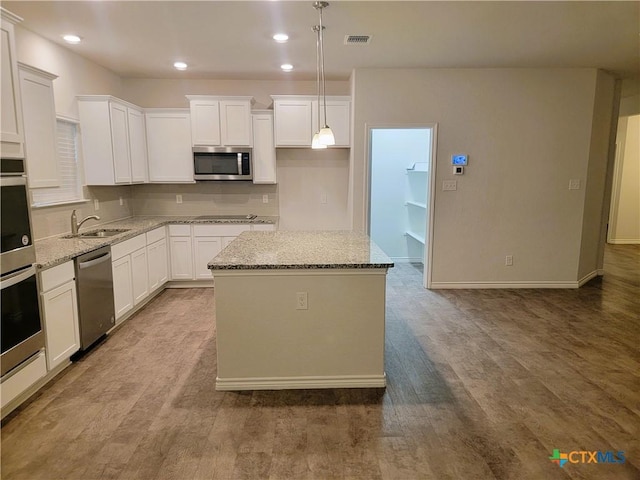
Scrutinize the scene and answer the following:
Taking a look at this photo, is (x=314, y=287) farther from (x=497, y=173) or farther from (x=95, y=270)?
(x=497, y=173)

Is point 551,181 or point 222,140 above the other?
point 222,140

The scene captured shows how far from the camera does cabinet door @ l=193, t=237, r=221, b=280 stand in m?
5.00

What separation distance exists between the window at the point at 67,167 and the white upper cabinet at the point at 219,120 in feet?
4.35

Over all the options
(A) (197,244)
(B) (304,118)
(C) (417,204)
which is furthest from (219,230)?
(C) (417,204)

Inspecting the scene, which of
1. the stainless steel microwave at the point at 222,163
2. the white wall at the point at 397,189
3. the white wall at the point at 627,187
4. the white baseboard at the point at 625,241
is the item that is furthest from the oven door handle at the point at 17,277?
the white baseboard at the point at 625,241

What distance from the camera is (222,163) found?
508 cm

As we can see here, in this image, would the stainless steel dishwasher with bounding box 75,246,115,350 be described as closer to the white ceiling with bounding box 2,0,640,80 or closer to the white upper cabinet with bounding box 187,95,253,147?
the white ceiling with bounding box 2,0,640,80

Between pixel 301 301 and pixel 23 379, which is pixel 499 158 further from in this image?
pixel 23 379

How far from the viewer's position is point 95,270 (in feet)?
11.0

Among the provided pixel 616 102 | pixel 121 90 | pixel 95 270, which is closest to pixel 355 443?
pixel 95 270

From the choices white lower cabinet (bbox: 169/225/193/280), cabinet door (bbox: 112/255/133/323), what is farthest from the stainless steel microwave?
cabinet door (bbox: 112/255/133/323)

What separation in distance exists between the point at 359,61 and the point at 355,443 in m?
3.76

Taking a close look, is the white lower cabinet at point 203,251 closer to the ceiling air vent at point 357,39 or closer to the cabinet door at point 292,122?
the cabinet door at point 292,122

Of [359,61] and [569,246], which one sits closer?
[359,61]
